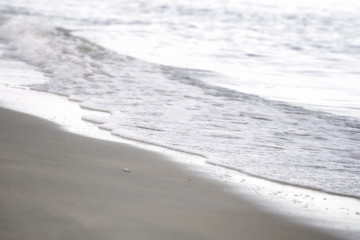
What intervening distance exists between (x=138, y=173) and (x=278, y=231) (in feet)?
3.90

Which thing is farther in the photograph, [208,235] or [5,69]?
[5,69]

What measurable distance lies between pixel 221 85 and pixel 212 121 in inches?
101

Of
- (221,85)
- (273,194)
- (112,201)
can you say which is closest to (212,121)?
(273,194)

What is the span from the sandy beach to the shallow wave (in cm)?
73

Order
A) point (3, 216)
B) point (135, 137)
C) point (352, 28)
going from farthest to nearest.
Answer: point (352, 28) < point (135, 137) < point (3, 216)

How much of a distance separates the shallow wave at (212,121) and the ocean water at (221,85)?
0.01 meters

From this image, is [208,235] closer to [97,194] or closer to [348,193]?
[97,194]

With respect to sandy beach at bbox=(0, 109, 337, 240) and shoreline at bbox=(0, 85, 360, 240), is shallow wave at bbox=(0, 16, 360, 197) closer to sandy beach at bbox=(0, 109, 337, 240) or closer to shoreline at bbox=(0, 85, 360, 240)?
shoreline at bbox=(0, 85, 360, 240)

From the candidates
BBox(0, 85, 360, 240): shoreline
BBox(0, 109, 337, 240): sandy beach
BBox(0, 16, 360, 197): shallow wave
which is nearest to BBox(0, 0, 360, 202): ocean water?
BBox(0, 16, 360, 197): shallow wave

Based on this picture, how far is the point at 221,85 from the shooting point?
8.62 m

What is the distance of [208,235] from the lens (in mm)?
3104

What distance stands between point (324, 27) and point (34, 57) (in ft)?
40.3

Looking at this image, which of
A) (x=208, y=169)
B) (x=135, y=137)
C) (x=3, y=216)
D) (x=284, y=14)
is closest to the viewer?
(x=3, y=216)

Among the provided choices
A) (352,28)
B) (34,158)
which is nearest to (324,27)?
(352,28)
